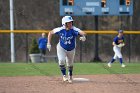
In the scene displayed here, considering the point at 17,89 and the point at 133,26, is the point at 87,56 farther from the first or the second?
the point at 17,89

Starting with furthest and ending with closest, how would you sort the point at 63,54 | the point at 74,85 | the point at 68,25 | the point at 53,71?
the point at 53,71, the point at 63,54, the point at 68,25, the point at 74,85

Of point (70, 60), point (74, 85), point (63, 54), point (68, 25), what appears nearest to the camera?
point (74, 85)

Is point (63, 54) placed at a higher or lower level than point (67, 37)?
lower

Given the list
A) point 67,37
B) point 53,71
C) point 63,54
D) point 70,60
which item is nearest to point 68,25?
point 67,37

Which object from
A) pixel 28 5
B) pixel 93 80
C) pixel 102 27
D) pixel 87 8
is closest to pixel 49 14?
pixel 28 5

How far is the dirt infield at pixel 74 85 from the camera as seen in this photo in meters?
12.5

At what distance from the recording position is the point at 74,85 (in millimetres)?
13562

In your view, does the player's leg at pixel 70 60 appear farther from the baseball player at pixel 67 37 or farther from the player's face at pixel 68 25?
the player's face at pixel 68 25

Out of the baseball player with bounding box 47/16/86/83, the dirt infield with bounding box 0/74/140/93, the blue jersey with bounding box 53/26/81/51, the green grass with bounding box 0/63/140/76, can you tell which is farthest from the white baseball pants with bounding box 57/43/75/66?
the green grass with bounding box 0/63/140/76

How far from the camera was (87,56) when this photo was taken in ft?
125

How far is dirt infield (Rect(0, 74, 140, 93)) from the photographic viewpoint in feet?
40.9

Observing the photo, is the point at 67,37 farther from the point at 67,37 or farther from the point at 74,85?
the point at 74,85

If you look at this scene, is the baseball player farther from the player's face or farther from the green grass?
the green grass

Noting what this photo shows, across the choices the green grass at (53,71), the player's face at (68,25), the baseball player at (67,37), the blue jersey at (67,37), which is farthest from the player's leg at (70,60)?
the green grass at (53,71)
